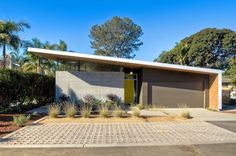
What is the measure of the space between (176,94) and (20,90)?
36.6 feet

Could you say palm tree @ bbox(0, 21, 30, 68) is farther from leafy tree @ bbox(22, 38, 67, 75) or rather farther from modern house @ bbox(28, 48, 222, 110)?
leafy tree @ bbox(22, 38, 67, 75)

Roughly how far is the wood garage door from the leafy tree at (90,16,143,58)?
36.1 meters

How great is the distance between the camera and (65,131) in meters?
10.2

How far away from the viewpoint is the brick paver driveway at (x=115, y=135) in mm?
8391

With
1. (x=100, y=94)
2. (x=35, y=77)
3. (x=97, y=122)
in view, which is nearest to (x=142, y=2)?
(x=100, y=94)

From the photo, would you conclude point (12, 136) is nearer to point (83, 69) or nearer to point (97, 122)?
point (97, 122)

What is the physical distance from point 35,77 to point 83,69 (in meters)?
4.12

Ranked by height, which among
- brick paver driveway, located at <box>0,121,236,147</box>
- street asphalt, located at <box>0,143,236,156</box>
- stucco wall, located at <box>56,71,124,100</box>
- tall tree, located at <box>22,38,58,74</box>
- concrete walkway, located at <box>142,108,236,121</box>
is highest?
tall tree, located at <box>22,38,58,74</box>

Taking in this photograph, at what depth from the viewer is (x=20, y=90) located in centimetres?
1725

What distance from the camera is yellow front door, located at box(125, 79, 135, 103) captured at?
23484 millimetres

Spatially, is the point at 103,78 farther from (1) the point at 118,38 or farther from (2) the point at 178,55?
(1) the point at 118,38

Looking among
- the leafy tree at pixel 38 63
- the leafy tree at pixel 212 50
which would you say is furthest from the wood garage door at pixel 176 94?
the leafy tree at pixel 212 50

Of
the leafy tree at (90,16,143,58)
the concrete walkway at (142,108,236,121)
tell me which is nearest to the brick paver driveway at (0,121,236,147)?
the concrete walkway at (142,108,236,121)

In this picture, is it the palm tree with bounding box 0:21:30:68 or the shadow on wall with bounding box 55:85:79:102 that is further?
the shadow on wall with bounding box 55:85:79:102
